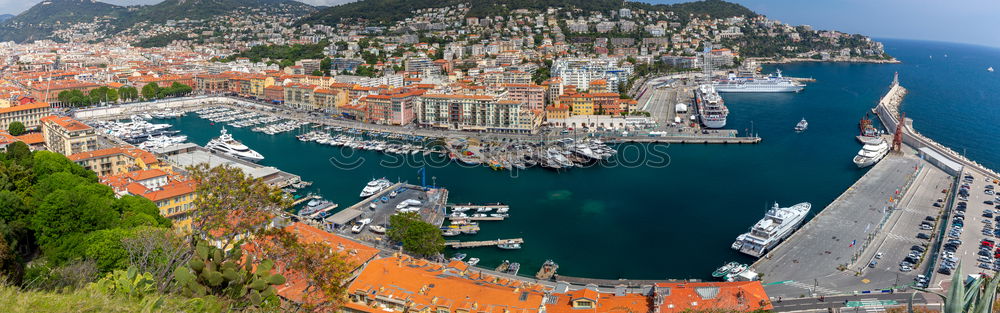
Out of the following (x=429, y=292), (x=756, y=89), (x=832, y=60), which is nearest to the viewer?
(x=429, y=292)

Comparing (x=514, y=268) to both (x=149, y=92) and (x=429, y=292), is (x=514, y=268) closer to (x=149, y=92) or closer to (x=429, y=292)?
(x=429, y=292)

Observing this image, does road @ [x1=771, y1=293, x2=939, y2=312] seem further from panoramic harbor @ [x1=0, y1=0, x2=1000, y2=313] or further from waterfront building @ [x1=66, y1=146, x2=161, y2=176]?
waterfront building @ [x1=66, y1=146, x2=161, y2=176]

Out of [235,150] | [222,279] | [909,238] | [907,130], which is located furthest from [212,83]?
[222,279]

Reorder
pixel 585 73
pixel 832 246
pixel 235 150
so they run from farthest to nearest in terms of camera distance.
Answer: pixel 585 73
pixel 235 150
pixel 832 246

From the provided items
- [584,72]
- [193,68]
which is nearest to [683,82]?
[584,72]

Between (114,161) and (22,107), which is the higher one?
(22,107)

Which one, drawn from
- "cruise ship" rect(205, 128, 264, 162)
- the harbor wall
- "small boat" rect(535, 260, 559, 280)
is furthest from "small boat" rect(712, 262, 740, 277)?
"cruise ship" rect(205, 128, 264, 162)
